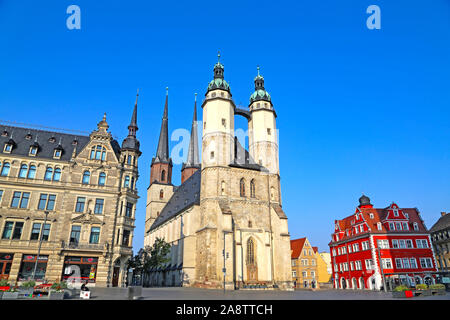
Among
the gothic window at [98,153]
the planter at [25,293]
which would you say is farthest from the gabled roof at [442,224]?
the planter at [25,293]

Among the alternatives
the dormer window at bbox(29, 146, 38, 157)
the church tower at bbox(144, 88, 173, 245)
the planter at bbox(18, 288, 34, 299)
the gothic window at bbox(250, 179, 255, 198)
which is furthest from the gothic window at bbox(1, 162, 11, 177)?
the church tower at bbox(144, 88, 173, 245)

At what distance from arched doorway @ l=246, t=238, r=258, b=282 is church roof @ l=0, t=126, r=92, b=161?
21.3 metres

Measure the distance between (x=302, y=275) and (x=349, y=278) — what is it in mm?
15956

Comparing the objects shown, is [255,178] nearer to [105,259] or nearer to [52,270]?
[105,259]

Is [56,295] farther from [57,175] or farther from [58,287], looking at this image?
[57,175]

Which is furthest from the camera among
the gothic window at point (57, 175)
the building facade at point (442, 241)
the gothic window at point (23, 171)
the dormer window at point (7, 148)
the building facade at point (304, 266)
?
the building facade at point (304, 266)

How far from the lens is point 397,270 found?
44250 mm

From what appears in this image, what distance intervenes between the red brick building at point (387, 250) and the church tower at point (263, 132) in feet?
62.9

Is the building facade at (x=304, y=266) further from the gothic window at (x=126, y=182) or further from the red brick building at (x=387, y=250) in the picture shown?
the gothic window at (x=126, y=182)

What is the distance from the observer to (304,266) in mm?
66188

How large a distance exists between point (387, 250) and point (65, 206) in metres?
45.2

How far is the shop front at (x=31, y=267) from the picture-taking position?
2950 centimetres

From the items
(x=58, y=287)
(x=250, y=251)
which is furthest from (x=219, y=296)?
(x=250, y=251)
